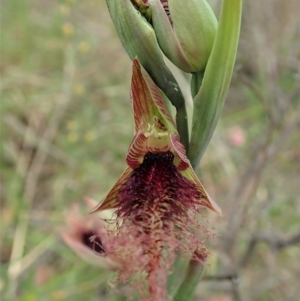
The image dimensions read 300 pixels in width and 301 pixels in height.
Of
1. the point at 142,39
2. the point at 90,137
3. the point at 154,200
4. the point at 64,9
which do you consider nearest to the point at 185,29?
the point at 142,39

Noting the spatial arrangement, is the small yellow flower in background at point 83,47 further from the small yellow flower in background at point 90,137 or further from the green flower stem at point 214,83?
the green flower stem at point 214,83

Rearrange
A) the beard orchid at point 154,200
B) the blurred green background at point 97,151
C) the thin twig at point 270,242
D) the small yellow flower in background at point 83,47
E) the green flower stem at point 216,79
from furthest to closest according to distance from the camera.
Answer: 1. the small yellow flower in background at point 83,47
2. the blurred green background at point 97,151
3. the thin twig at point 270,242
4. the beard orchid at point 154,200
5. the green flower stem at point 216,79

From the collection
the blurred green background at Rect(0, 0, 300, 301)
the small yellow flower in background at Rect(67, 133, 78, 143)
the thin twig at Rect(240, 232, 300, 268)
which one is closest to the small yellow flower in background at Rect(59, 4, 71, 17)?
the blurred green background at Rect(0, 0, 300, 301)

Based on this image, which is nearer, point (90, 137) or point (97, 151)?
point (90, 137)

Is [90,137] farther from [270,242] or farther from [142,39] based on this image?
[142,39]

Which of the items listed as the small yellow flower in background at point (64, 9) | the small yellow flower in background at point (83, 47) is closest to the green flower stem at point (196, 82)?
the small yellow flower in background at point (64, 9)

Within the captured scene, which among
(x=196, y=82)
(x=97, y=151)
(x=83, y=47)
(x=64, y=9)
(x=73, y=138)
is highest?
(x=196, y=82)
